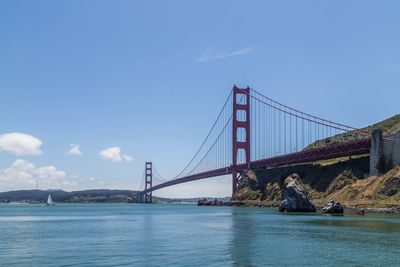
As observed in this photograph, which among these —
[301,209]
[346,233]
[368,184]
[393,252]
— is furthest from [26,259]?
[368,184]

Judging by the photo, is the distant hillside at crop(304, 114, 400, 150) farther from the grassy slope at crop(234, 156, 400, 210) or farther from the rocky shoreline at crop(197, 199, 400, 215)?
the rocky shoreline at crop(197, 199, 400, 215)

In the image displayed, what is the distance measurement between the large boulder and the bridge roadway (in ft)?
71.2

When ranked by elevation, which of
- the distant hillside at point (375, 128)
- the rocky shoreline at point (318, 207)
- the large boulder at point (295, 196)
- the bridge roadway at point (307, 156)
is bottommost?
the rocky shoreline at point (318, 207)

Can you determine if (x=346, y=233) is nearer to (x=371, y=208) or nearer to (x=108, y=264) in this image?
(x=108, y=264)

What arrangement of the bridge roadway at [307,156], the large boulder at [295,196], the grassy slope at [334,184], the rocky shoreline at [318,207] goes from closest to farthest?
the rocky shoreline at [318,207] → the grassy slope at [334,184] → the large boulder at [295,196] → the bridge roadway at [307,156]

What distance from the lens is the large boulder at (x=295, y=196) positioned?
216 ft

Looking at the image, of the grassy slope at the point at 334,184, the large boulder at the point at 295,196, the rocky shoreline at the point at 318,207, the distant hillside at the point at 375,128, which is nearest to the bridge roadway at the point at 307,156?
the grassy slope at the point at 334,184

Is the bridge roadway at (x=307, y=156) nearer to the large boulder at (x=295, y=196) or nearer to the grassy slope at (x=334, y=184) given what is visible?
the grassy slope at (x=334, y=184)

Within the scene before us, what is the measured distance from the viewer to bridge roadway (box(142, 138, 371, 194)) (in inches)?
3231

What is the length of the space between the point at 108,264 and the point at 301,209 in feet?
177

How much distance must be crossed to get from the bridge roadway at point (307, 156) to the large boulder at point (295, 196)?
71.2 feet

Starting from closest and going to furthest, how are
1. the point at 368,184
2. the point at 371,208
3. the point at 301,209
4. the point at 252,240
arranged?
1. the point at 252,240
2. the point at 371,208
3. the point at 301,209
4. the point at 368,184

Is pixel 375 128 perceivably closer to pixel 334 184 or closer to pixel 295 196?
pixel 334 184

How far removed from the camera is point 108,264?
62.8ft
